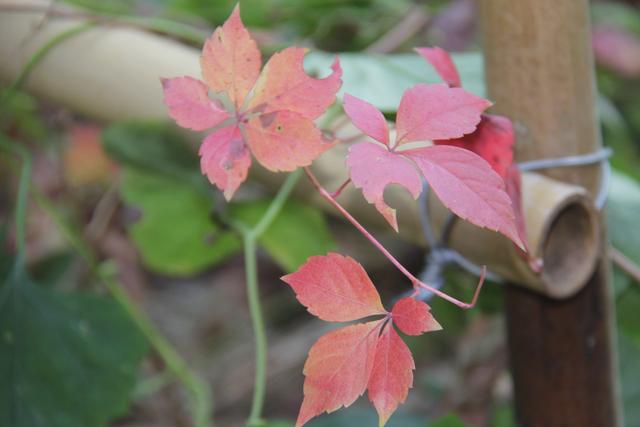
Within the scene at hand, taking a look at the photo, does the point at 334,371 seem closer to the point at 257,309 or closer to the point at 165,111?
the point at 257,309

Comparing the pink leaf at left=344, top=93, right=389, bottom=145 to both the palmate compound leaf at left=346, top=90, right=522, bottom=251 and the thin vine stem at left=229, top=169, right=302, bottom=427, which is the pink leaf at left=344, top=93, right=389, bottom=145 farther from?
the thin vine stem at left=229, top=169, right=302, bottom=427

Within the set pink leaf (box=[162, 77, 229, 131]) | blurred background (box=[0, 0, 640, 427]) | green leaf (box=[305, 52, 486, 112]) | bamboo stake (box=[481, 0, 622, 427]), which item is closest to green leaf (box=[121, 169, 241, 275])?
blurred background (box=[0, 0, 640, 427])

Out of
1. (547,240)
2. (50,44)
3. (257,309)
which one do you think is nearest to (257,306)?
(257,309)

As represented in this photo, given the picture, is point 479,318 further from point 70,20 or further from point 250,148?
point 250,148

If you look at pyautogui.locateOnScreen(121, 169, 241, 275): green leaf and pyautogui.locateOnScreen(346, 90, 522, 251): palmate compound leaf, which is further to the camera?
pyautogui.locateOnScreen(121, 169, 241, 275): green leaf

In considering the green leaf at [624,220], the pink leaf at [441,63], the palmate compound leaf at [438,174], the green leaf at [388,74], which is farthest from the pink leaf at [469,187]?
the green leaf at [624,220]

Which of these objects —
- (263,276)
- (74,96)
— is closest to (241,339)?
(263,276)

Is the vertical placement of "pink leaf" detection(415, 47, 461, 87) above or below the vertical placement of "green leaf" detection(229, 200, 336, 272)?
above
